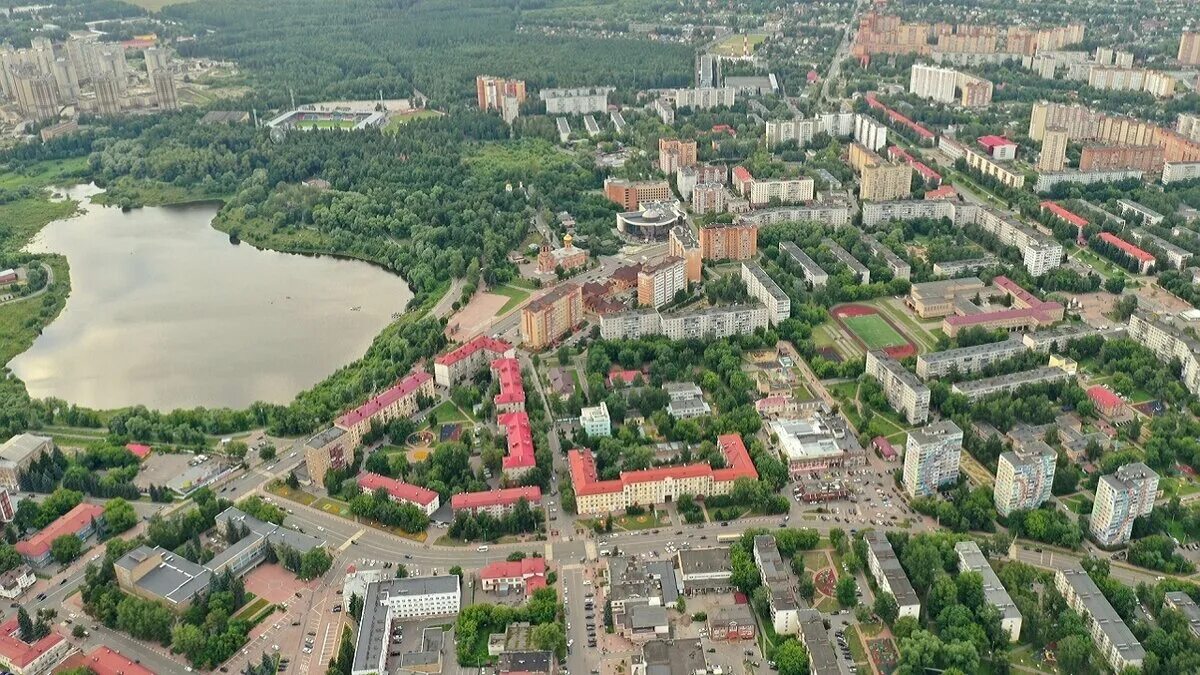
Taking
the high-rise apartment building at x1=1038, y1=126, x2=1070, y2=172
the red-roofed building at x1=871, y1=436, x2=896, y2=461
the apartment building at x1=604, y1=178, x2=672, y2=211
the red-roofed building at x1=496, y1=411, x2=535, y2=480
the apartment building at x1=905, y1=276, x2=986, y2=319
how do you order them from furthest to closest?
the high-rise apartment building at x1=1038, y1=126, x2=1070, y2=172, the apartment building at x1=604, y1=178, x2=672, y2=211, the apartment building at x1=905, y1=276, x2=986, y2=319, the red-roofed building at x1=871, y1=436, x2=896, y2=461, the red-roofed building at x1=496, y1=411, x2=535, y2=480

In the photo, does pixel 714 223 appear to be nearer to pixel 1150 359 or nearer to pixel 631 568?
pixel 1150 359

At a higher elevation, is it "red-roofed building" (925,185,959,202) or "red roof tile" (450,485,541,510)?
"red-roofed building" (925,185,959,202)

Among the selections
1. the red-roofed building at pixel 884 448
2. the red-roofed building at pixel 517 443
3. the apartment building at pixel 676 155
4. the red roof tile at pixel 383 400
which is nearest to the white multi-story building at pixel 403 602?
the red-roofed building at pixel 517 443

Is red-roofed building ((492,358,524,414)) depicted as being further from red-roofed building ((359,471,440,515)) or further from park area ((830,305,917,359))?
park area ((830,305,917,359))

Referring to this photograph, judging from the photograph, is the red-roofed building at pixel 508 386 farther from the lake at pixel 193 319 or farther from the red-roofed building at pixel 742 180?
the red-roofed building at pixel 742 180

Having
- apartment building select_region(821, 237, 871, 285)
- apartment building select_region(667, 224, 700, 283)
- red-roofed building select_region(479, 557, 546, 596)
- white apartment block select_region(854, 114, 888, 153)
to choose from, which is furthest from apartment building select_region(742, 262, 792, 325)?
white apartment block select_region(854, 114, 888, 153)

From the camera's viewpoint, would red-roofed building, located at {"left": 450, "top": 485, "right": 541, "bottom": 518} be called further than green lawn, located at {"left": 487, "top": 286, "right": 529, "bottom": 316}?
No

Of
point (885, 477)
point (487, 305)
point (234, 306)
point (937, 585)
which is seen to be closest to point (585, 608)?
point (937, 585)

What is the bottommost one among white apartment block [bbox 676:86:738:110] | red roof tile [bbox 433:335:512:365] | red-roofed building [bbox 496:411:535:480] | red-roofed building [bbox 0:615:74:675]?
red-roofed building [bbox 0:615:74:675]
